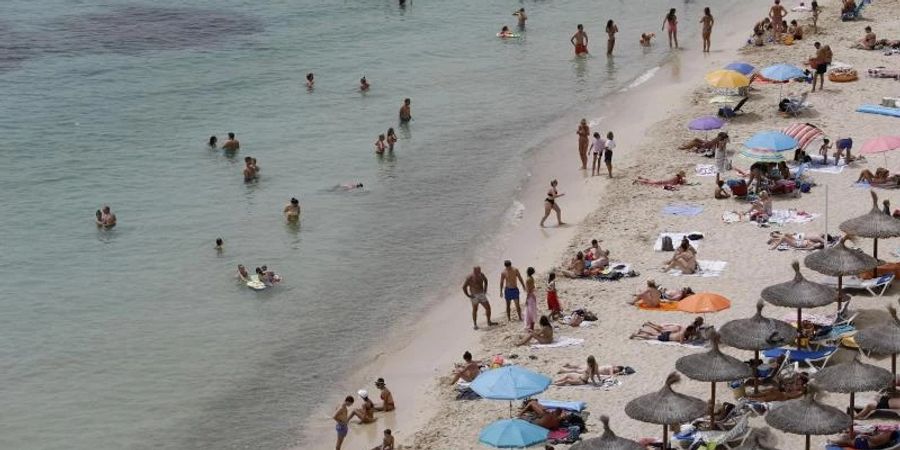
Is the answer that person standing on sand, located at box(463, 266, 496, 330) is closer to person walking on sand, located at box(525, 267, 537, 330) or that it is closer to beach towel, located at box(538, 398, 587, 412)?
person walking on sand, located at box(525, 267, 537, 330)

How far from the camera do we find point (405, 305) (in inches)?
1010

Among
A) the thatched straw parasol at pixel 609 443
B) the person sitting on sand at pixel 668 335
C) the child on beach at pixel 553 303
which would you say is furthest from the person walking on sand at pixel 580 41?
the thatched straw parasol at pixel 609 443

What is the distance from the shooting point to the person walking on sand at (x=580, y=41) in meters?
43.5

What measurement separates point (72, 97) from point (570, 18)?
18.6m

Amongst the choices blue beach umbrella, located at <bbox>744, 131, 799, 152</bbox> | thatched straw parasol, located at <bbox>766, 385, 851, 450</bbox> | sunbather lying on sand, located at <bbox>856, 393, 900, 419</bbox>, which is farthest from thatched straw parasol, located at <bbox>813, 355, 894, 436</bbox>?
blue beach umbrella, located at <bbox>744, 131, 799, 152</bbox>

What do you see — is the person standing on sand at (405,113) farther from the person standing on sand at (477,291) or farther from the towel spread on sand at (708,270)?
the towel spread on sand at (708,270)

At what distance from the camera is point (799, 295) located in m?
19.6

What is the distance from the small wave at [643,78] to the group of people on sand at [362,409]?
20.3 metres

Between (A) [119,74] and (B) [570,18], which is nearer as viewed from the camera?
(A) [119,74]

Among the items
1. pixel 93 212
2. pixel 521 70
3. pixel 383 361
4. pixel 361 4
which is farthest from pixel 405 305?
pixel 361 4

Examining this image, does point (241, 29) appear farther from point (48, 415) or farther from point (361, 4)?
point (48, 415)

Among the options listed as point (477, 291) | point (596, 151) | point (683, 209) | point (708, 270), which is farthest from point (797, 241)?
point (596, 151)

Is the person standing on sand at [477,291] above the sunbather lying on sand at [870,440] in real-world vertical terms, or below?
above

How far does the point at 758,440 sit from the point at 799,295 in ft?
15.2
